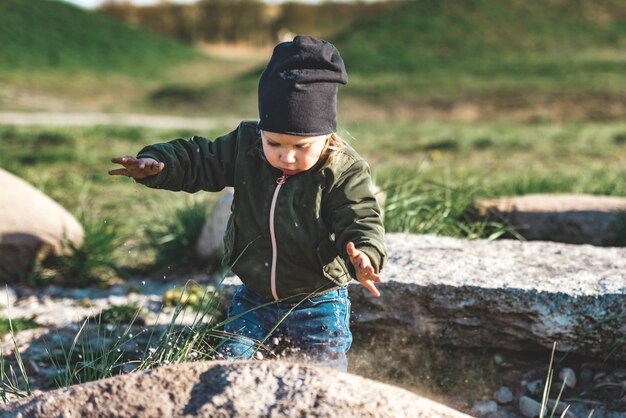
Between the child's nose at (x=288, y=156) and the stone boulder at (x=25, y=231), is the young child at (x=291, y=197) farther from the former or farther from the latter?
the stone boulder at (x=25, y=231)

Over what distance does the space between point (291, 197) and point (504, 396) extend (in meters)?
1.26

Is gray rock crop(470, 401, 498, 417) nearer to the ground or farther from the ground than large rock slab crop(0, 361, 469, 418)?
nearer to the ground

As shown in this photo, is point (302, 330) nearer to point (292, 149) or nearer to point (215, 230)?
Result: point (292, 149)

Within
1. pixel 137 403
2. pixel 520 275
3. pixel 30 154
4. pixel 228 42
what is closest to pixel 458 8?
pixel 228 42

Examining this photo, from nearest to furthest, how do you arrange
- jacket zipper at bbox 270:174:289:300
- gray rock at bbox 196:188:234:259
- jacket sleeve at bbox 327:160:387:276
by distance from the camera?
jacket sleeve at bbox 327:160:387:276 < jacket zipper at bbox 270:174:289:300 < gray rock at bbox 196:188:234:259

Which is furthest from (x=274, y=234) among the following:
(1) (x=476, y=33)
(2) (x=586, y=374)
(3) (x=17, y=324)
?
(1) (x=476, y=33)

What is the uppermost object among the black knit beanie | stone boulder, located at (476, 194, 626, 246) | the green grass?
the black knit beanie

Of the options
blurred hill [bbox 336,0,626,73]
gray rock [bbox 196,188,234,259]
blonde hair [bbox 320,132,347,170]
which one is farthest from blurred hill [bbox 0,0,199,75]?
blonde hair [bbox 320,132,347,170]

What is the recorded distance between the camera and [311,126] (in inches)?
97.2

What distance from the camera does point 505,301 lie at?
309cm

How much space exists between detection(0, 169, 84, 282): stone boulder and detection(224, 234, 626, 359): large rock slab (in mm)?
1759

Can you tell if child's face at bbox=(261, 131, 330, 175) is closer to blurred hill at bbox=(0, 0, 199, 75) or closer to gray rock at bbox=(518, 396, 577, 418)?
gray rock at bbox=(518, 396, 577, 418)

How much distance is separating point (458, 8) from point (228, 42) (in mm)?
16758

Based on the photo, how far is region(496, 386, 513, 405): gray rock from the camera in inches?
124
